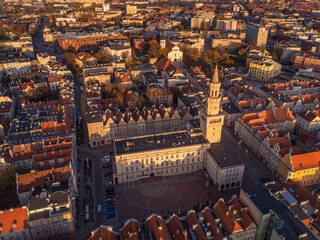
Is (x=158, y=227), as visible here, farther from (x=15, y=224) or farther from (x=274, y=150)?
(x=274, y=150)

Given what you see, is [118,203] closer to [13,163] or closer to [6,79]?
[13,163]

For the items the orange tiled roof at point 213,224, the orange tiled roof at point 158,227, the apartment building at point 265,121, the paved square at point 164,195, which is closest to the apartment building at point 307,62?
the apartment building at point 265,121

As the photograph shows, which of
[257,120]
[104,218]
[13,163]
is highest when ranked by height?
[257,120]

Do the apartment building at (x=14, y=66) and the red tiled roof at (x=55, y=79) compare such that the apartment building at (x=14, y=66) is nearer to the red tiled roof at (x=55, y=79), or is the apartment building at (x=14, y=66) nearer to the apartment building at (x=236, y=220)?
the red tiled roof at (x=55, y=79)

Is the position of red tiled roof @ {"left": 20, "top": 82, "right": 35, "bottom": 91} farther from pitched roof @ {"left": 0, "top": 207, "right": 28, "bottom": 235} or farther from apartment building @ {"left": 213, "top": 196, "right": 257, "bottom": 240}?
apartment building @ {"left": 213, "top": 196, "right": 257, "bottom": 240}

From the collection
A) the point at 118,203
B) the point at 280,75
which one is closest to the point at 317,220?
the point at 118,203

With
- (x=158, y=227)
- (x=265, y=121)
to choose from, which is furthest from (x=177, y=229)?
(x=265, y=121)
